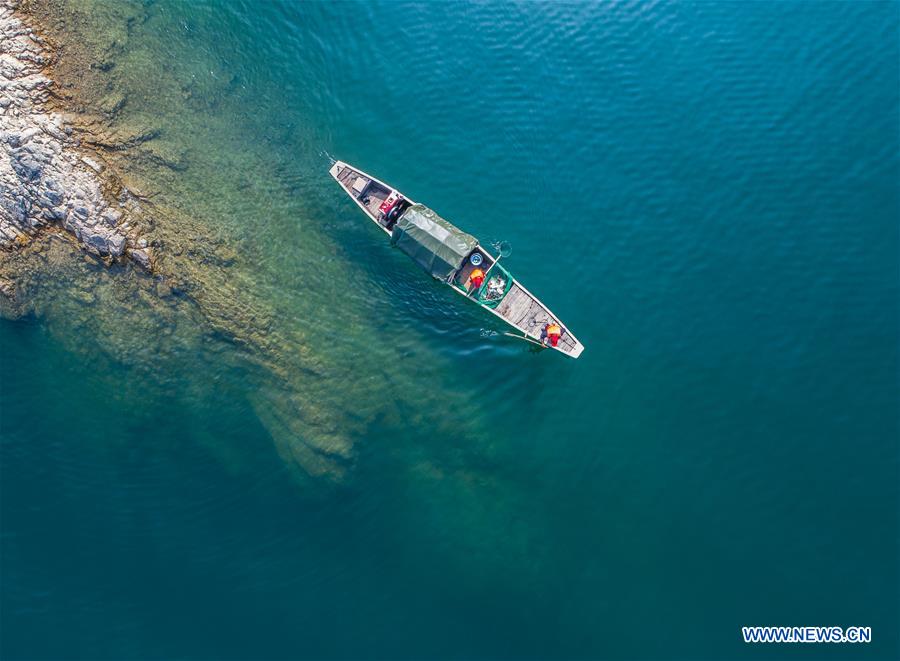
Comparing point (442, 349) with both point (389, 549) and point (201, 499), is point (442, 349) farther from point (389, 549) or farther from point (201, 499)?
point (201, 499)

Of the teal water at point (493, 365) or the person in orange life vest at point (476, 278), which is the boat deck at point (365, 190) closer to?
the teal water at point (493, 365)

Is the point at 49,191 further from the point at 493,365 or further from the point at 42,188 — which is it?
the point at 493,365

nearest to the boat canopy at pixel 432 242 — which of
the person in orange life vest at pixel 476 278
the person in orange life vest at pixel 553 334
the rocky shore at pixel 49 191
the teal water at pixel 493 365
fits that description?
the person in orange life vest at pixel 476 278

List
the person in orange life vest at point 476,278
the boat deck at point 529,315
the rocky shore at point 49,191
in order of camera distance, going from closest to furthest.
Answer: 1. the rocky shore at point 49,191
2. the boat deck at point 529,315
3. the person in orange life vest at point 476,278

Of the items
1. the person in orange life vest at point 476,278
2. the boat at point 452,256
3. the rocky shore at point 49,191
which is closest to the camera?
the rocky shore at point 49,191

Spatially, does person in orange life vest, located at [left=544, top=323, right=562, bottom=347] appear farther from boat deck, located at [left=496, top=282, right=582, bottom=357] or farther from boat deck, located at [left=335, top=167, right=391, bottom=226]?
boat deck, located at [left=335, top=167, right=391, bottom=226]

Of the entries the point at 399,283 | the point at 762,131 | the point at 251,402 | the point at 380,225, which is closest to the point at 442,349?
the point at 399,283
